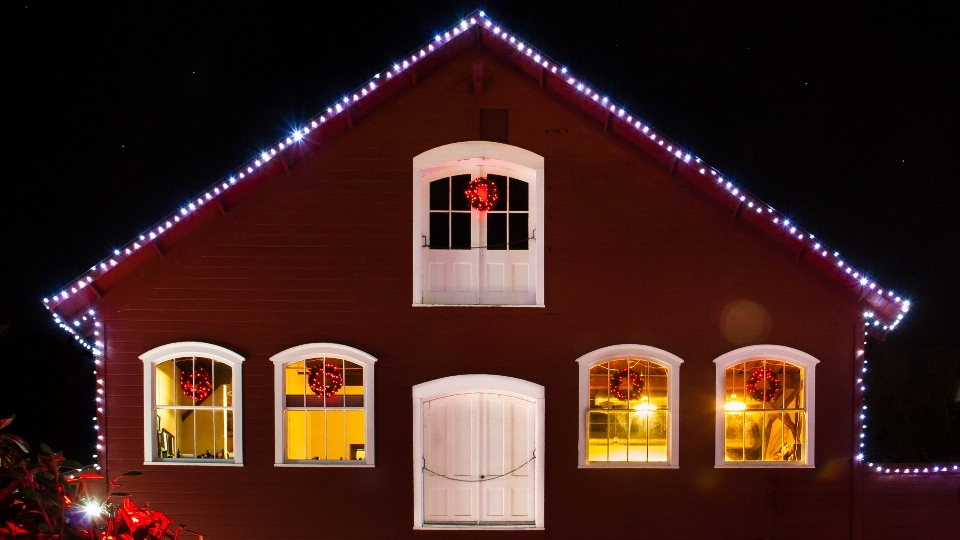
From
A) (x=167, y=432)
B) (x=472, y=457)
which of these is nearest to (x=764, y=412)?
(x=472, y=457)

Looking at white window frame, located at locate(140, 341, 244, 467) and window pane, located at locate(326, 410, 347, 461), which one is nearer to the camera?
white window frame, located at locate(140, 341, 244, 467)

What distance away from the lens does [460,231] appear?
Result: 9359 millimetres

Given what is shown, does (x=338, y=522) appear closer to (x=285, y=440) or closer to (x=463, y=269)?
(x=285, y=440)

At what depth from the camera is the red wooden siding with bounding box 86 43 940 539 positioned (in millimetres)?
9000

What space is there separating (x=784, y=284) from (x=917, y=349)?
29.5ft

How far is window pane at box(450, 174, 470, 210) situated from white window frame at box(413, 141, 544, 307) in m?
0.31

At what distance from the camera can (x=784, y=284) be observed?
9016 millimetres

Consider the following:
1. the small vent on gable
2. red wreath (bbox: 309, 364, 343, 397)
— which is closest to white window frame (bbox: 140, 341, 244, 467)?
red wreath (bbox: 309, 364, 343, 397)

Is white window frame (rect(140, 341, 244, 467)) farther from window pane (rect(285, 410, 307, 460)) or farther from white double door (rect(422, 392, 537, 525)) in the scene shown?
white double door (rect(422, 392, 537, 525))

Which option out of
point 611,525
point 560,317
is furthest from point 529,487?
point 560,317

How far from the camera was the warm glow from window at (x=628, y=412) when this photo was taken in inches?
361

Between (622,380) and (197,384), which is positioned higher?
(622,380)

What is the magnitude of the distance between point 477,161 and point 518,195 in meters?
0.75

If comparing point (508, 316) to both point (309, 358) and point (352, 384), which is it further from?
point (309, 358)
